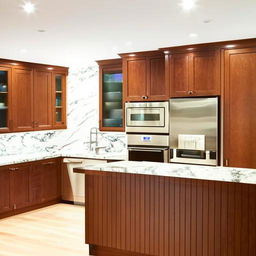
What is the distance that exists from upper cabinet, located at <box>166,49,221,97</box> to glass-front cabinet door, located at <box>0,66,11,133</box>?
103 inches

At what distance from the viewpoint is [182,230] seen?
3738mm

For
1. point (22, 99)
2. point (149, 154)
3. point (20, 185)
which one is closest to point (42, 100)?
point (22, 99)

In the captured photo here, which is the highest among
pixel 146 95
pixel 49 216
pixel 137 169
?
pixel 146 95

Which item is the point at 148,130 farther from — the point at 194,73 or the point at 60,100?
the point at 60,100

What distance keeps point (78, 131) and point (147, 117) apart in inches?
83.7

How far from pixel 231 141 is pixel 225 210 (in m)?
2.00

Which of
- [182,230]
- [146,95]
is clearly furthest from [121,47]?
[182,230]

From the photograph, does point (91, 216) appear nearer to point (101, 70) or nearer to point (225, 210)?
point (225, 210)

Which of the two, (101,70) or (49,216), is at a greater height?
(101,70)

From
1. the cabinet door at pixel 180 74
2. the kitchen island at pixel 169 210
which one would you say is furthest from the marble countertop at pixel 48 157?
the kitchen island at pixel 169 210

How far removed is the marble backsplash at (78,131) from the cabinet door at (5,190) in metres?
1.09

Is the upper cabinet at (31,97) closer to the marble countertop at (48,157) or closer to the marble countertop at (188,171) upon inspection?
the marble countertop at (48,157)

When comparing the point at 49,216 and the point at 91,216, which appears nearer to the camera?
the point at 91,216

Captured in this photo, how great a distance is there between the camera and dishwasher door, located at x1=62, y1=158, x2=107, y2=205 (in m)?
6.80
